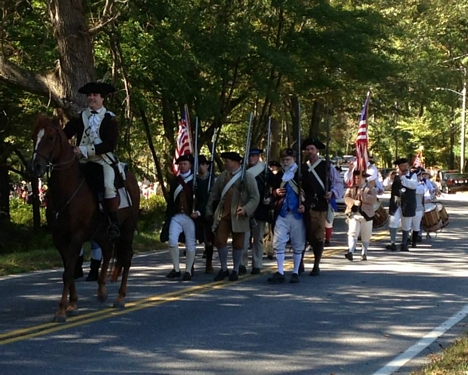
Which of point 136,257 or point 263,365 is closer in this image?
point 263,365

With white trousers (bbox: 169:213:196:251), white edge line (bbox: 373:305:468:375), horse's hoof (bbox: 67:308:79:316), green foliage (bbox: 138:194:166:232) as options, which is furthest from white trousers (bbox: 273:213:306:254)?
green foliage (bbox: 138:194:166:232)

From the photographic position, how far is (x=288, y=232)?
1383 centimetres

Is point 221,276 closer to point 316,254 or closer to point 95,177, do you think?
point 316,254

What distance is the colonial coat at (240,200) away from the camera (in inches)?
547

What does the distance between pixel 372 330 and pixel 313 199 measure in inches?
168

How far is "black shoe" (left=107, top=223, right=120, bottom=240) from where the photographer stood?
11.0m

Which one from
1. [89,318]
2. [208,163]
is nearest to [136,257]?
[208,163]

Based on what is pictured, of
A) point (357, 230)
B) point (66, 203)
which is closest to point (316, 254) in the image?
point (357, 230)

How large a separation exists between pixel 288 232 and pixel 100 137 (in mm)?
3948

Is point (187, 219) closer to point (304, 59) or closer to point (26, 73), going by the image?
point (26, 73)

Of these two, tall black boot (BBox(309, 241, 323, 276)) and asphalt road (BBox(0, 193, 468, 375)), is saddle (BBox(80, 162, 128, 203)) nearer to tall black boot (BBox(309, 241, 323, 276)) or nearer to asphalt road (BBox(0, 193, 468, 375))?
asphalt road (BBox(0, 193, 468, 375))

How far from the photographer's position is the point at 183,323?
10125 millimetres

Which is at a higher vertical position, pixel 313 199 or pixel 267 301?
pixel 313 199

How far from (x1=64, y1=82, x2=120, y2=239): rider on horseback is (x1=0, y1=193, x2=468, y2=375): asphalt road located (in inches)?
48.7
